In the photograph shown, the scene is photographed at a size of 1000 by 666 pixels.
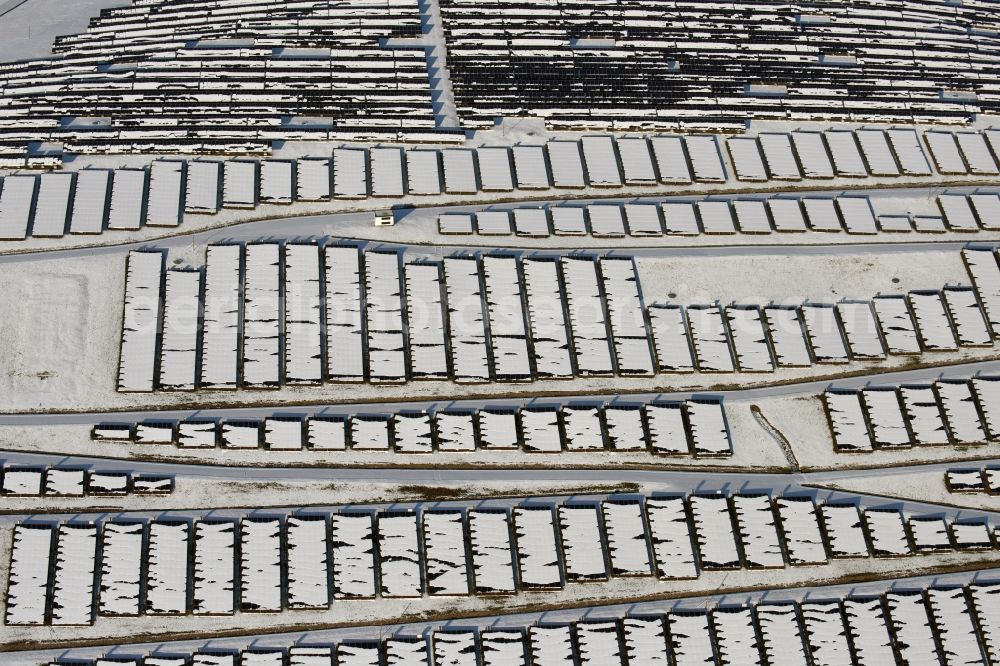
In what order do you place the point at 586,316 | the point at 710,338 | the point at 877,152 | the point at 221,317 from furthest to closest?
1. the point at 877,152
2. the point at 586,316
3. the point at 710,338
4. the point at 221,317

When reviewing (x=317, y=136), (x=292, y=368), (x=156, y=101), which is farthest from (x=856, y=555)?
(x=156, y=101)

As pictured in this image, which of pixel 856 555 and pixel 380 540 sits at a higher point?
pixel 380 540

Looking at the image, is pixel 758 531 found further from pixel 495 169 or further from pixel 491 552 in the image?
pixel 495 169

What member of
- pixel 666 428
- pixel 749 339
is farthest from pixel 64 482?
pixel 749 339

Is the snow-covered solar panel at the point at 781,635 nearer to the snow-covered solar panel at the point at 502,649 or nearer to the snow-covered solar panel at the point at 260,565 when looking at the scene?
the snow-covered solar panel at the point at 502,649

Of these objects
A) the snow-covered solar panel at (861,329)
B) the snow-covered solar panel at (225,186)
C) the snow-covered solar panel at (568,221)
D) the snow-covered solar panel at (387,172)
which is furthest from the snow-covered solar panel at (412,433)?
the snow-covered solar panel at (861,329)

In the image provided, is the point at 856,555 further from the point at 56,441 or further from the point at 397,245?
the point at 56,441
